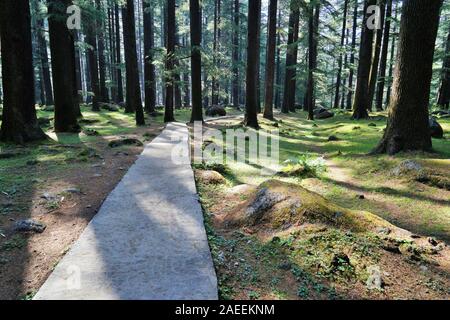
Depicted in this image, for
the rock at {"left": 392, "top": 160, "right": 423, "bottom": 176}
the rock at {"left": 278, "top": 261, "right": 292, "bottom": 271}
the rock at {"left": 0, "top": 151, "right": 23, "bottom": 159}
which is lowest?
the rock at {"left": 278, "top": 261, "right": 292, "bottom": 271}

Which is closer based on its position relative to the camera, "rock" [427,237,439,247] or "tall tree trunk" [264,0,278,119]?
"rock" [427,237,439,247]

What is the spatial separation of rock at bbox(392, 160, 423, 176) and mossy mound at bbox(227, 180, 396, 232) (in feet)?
8.39

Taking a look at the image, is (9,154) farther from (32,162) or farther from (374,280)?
(374,280)

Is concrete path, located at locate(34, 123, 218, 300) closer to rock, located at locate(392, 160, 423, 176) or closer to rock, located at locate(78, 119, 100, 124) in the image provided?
rock, located at locate(392, 160, 423, 176)

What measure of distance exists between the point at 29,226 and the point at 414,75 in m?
8.00

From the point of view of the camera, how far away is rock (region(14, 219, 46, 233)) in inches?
174

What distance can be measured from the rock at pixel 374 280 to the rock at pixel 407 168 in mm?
3824

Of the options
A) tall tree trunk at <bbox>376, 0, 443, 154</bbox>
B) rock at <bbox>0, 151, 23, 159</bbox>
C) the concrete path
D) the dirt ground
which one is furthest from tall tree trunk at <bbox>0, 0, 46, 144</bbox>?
tall tree trunk at <bbox>376, 0, 443, 154</bbox>

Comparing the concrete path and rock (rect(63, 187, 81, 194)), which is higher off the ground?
the concrete path

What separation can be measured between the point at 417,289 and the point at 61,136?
40.4 feet

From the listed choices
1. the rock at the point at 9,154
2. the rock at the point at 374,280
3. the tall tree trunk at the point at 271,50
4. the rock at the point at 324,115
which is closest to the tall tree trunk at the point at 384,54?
the rock at the point at 324,115

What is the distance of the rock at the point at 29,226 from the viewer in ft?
14.5

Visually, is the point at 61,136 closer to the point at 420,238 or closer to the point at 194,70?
the point at 194,70

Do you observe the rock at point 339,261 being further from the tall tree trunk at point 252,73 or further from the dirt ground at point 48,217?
the tall tree trunk at point 252,73
